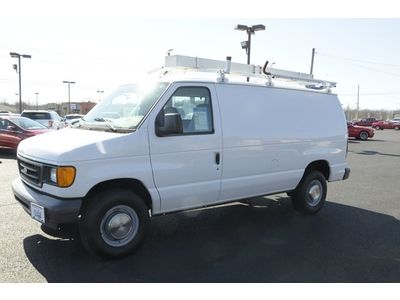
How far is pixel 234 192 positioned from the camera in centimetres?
550

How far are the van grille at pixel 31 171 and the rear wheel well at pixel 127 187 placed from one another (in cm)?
60

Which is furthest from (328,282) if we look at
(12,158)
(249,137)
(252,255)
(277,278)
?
(12,158)

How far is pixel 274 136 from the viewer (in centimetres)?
590

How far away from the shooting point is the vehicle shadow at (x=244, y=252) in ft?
13.4

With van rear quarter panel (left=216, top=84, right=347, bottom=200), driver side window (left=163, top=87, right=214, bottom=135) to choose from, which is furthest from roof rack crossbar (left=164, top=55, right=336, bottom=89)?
driver side window (left=163, top=87, right=214, bottom=135)

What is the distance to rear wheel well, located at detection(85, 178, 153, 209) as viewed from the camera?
14.4 ft

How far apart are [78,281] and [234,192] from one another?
97.1 inches

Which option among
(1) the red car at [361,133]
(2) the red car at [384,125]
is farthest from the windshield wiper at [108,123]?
(2) the red car at [384,125]

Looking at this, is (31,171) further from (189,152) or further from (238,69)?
(238,69)

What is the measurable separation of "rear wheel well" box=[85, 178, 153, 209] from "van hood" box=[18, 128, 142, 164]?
36 cm

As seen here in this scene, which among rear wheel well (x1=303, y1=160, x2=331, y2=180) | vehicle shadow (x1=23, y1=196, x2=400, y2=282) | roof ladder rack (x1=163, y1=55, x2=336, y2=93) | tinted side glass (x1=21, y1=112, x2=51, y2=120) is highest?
roof ladder rack (x1=163, y1=55, x2=336, y2=93)

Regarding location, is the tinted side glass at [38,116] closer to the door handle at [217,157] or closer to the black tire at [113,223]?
the door handle at [217,157]

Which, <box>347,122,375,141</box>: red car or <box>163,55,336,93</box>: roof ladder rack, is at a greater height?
<box>163,55,336,93</box>: roof ladder rack

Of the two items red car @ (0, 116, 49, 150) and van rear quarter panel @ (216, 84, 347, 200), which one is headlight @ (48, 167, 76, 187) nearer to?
van rear quarter panel @ (216, 84, 347, 200)
